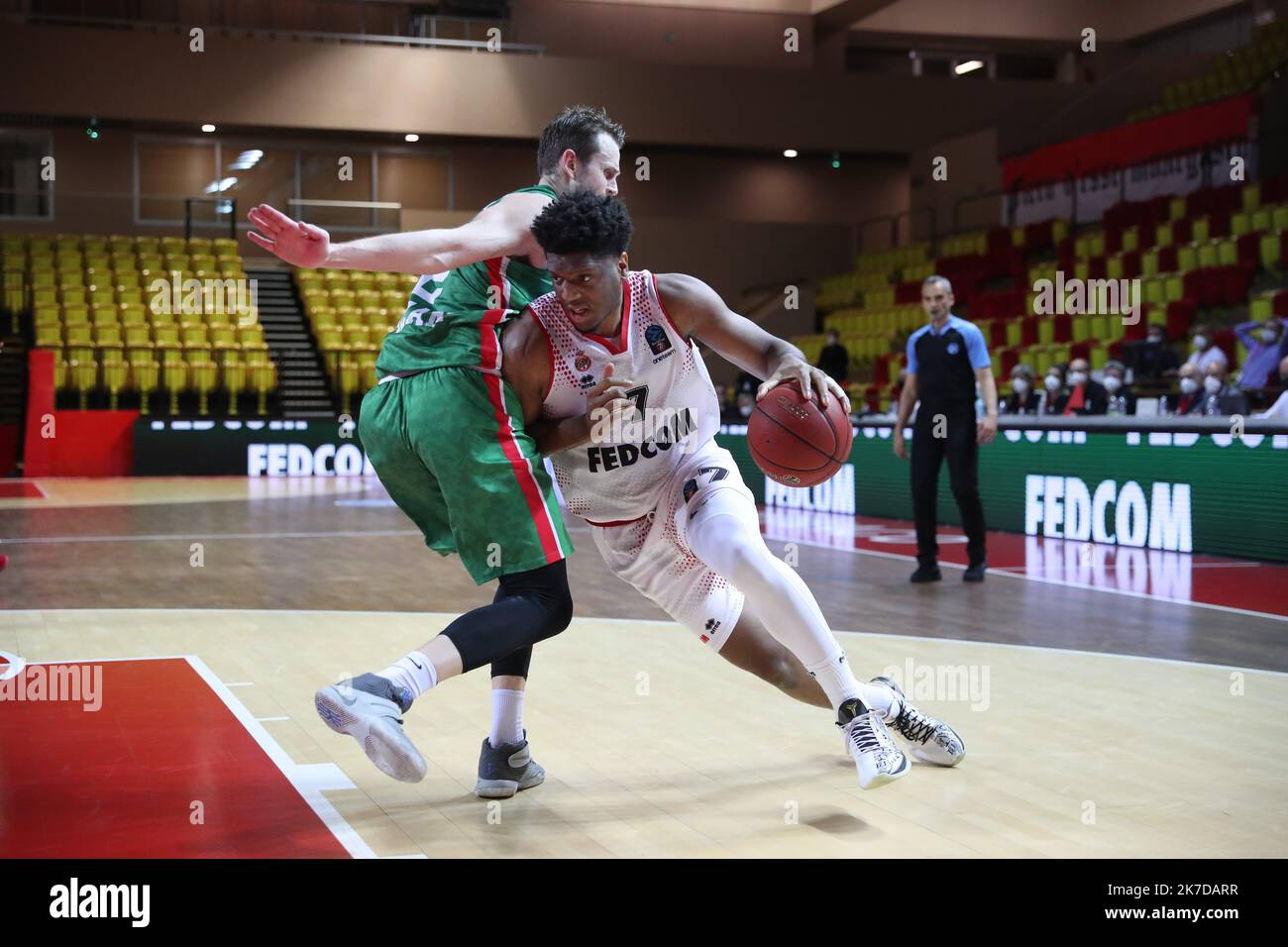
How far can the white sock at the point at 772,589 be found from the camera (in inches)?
135

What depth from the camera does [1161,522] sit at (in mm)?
9695

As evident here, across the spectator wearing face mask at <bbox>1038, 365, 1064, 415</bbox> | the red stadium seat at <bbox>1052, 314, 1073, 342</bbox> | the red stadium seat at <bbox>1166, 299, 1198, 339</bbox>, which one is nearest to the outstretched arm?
the spectator wearing face mask at <bbox>1038, 365, 1064, 415</bbox>

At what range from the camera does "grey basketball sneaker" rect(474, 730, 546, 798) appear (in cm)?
359

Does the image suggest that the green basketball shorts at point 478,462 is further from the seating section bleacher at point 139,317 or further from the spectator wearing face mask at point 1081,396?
the seating section bleacher at point 139,317

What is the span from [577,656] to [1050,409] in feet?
29.0

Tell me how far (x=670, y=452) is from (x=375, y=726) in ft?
3.85

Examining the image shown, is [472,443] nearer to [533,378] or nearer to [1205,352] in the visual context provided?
[533,378]

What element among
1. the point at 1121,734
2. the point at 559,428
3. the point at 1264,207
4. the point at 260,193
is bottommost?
the point at 1121,734

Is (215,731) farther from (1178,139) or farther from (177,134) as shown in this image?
(177,134)

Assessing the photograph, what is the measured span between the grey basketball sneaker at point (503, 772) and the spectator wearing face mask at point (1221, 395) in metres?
8.43

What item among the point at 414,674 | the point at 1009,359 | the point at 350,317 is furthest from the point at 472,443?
the point at 350,317

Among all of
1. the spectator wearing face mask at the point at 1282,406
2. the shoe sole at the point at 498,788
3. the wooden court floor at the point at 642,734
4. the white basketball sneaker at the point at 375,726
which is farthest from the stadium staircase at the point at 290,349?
the white basketball sneaker at the point at 375,726

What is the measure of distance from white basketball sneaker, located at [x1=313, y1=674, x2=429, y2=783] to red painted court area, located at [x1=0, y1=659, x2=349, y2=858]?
25 centimetres

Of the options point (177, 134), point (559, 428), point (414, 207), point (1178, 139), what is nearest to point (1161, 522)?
point (559, 428)
